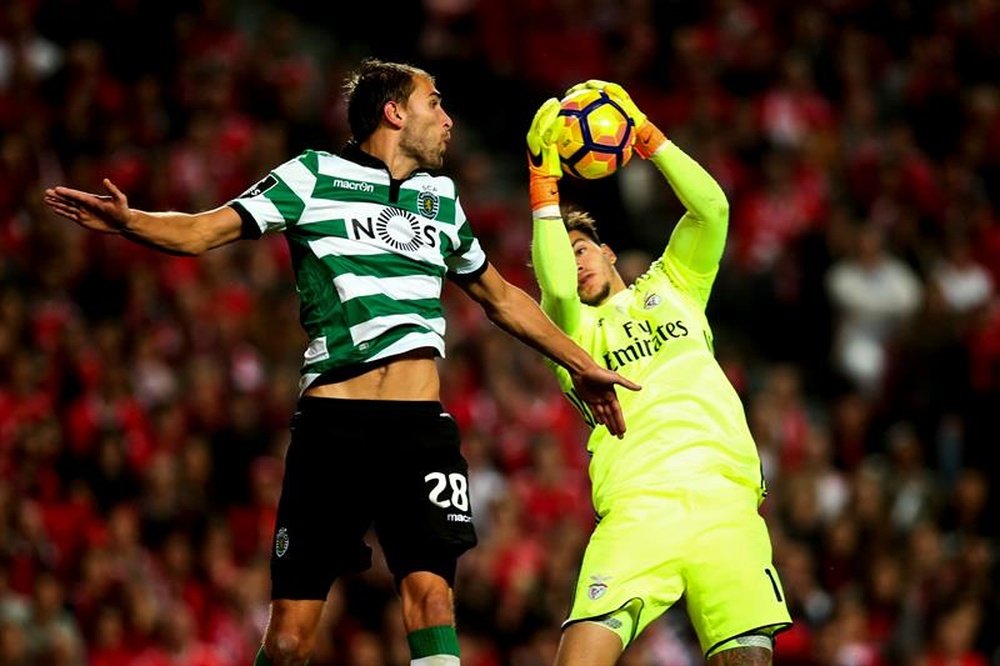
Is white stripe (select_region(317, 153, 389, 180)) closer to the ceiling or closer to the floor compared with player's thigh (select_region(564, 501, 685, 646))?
closer to the ceiling

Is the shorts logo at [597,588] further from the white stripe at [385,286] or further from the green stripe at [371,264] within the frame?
the green stripe at [371,264]

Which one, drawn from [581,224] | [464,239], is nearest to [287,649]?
[464,239]

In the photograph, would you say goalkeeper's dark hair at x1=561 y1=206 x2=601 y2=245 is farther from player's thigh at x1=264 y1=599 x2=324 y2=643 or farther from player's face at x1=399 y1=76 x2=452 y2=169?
player's thigh at x1=264 y1=599 x2=324 y2=643

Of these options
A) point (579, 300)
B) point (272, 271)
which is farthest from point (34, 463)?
point (579, 300)

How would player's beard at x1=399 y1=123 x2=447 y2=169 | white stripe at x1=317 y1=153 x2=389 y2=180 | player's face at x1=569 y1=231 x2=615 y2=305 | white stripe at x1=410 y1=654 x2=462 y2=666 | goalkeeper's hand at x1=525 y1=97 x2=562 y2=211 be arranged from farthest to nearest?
player's face at x1=569 y1=231 x2=615 y2=305 → goalkeeper's hand at x1=525 y1=97 x2=562 y2=211 → player's beard at x1=399 y1=123 x2=447 y2=169 → white stripe at x1=317 y1=153 x2=389 y2=180 → white stripe at x1=410 y1=654 x2=462 y2=666

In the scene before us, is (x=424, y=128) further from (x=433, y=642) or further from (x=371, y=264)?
(x=433, y=642)

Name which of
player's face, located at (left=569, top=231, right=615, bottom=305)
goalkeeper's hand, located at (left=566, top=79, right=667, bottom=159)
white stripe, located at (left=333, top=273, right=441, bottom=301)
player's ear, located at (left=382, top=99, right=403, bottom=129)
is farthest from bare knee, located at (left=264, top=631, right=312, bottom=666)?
goalkeeper's hand, located at (left=566, top=79, right=667, bottom=159)

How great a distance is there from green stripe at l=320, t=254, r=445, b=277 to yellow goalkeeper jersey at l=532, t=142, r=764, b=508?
879mm

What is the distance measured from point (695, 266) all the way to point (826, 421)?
7.80m

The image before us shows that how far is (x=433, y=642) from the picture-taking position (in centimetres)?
648

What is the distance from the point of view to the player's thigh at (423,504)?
664 centimetres

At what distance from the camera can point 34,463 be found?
36.5ft

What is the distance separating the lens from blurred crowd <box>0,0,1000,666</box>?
11.3 metres

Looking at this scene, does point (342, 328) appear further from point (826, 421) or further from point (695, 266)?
point (826, 421)
